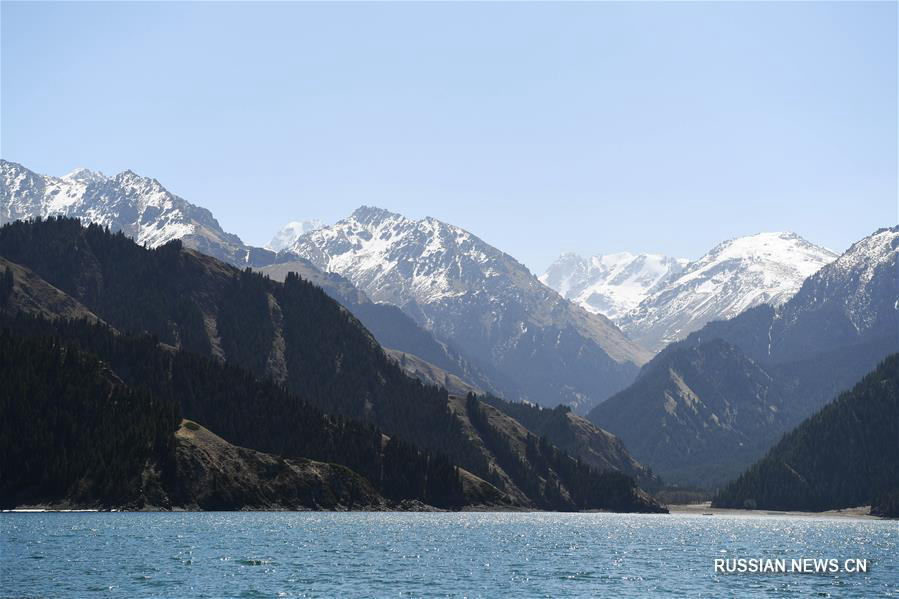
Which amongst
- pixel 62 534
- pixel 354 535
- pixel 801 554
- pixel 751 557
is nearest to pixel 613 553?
pixel 751 557

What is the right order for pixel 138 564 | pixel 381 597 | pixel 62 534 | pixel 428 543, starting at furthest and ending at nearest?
pixel 428 543 → pixel 62 534 → pixel 138 564 → pixel 381 597

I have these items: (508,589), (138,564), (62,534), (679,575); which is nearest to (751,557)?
(679,575)

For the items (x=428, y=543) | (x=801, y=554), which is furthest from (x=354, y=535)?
(x=801, y=554)

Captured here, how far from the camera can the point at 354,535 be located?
19612 centimetres

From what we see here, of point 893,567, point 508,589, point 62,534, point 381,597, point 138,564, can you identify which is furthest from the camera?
point 62,534

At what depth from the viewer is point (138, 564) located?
5212 inches

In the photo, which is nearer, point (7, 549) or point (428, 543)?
point (7, 549)

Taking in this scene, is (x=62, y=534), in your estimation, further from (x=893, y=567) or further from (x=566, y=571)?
(x=893, y=567)

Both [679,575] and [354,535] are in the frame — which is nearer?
[679,575]

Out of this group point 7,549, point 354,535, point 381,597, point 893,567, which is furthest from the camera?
point 354,535

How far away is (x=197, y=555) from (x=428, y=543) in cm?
5002

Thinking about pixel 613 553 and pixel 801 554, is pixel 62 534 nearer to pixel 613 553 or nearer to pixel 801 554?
pixel 613 553

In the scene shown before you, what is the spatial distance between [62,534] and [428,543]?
60476 mm

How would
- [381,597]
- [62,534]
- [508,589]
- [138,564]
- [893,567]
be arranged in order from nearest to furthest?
[381,597]
[508,589]
[138,564]
[893,567]
[62,534]
